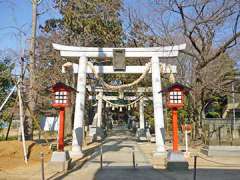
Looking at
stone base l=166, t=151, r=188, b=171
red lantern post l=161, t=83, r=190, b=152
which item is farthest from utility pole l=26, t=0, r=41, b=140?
stone base l=166, t=151, r=188, b=171

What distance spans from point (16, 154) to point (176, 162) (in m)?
7.03

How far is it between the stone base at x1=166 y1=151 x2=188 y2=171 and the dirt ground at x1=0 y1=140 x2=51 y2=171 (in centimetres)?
562

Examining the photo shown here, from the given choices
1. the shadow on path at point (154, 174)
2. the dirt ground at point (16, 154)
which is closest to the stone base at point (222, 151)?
the shadow on path at point (154, 174)

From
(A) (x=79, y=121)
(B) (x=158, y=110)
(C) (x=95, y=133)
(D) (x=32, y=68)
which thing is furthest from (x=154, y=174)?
(C) (x=95, y=133)

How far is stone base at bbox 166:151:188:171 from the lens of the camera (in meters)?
13.0

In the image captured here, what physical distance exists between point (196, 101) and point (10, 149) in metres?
13.9

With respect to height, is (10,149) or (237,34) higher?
(237,34)

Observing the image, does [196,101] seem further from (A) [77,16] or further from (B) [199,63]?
(A) [77,16]

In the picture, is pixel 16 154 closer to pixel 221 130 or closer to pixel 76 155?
pixel 76 155

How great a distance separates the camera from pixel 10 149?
608 inches

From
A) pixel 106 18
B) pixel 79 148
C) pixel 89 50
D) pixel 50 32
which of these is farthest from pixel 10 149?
pixel 50 32

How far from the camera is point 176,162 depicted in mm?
13086

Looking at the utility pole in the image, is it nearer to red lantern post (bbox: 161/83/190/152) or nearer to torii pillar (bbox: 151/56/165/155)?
torii pillar (bbox: 151/56/165/155)

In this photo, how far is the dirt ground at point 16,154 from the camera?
13.8m
